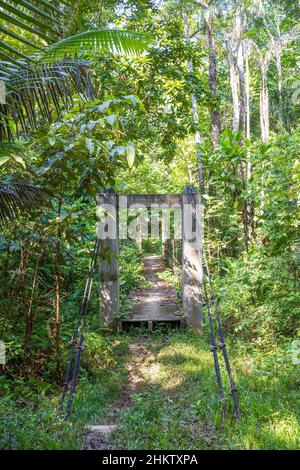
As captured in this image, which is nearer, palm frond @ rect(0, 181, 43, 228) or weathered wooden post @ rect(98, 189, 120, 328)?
palm frond @ rect(0, 181, 43, 228)

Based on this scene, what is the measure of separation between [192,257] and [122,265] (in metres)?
3.13

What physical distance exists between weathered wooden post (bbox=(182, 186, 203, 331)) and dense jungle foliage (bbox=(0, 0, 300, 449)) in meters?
0.27

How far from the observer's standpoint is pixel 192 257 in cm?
487

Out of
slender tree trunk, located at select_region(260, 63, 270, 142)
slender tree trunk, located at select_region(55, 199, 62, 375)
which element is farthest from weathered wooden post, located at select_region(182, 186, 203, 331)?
slender tree trunk, located at select_region(260, 63, 270, 142)

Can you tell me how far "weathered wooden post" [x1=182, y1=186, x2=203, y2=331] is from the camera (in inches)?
191

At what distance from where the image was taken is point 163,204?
505 centimetres

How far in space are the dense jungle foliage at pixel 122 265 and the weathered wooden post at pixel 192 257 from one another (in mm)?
266

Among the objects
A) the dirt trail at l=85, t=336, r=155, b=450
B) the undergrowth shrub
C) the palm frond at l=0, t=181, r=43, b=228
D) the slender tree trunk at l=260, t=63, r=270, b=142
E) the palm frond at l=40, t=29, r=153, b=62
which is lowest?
the dirt trail at l=85, t=336, r=155, b=450

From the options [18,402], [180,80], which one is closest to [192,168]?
[180,80]

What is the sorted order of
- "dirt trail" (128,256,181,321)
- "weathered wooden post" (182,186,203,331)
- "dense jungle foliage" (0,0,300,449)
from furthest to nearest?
1. "dirt trail" (128,256,181,321)
2. "weathered wooden post" (182,186,203,331)
3. "dense jungle foliage" (0,0,300,449)

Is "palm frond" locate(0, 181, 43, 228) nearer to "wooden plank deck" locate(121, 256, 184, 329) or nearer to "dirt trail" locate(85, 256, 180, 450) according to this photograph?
"dirt trail" locate(85, 256, 180, 450)

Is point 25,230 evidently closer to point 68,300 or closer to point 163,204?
point 68,300

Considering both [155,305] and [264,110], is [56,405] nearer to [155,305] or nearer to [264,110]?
[155,305]

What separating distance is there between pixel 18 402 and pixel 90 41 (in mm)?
2527
